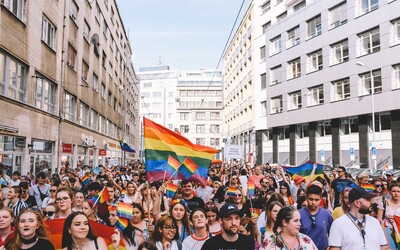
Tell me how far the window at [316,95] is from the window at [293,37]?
5.24 metres

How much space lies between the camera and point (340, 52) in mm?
32000

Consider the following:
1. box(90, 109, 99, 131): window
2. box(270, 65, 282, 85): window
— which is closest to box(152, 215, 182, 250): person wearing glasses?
box(90, 109, 99, 131): window

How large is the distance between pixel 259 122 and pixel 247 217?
37.4 meters

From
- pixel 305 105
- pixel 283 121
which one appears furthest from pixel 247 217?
pixel 283 121

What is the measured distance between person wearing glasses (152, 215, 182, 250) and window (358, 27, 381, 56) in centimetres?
2762

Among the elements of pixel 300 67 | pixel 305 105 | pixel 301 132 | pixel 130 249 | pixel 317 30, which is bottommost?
pixel 130 249

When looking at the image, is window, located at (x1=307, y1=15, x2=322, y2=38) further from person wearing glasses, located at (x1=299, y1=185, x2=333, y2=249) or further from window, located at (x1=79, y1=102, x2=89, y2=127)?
person wearing glasses, located at (x1=299, y1=185, x2=333, y2=249)

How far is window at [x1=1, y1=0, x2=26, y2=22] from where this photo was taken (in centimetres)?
1521

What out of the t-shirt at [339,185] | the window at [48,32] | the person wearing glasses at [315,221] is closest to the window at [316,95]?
the window at [48,32]

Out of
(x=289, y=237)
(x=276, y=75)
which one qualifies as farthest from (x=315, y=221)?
(x=276, y=75)

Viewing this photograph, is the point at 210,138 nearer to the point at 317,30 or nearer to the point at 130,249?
the point at 317,30

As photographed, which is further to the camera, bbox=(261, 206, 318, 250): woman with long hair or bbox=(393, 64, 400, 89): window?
bbox=(393, 64, 400, 89): window

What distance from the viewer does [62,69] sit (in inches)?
886

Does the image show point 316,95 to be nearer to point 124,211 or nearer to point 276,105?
point 276,105
